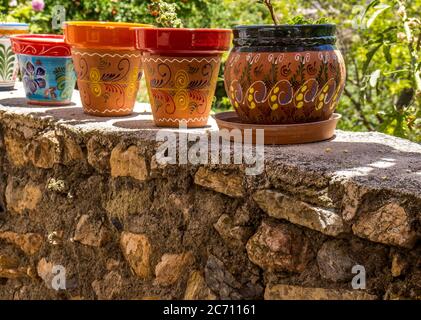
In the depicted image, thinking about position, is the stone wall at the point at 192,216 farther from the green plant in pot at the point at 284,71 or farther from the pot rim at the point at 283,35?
the pot rim at the point at 283,35

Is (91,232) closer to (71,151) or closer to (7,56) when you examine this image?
(71,151)

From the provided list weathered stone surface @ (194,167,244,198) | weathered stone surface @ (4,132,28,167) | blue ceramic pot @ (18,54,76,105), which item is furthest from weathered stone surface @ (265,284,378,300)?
blue ceramic pot @ (18,54,76,105)

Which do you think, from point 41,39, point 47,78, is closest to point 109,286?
point 47,78

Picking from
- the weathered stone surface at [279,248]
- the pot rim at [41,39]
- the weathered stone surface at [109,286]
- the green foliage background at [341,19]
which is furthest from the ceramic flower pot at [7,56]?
the weathered stone surface at [279,248]

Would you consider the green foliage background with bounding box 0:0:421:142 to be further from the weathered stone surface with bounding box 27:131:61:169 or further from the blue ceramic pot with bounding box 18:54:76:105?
the weathered stone surface with bounding box 27:131:61:169

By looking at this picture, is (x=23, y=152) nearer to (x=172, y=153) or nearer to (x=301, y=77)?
(x=172, y=153)

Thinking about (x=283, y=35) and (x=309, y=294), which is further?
(x=283, y=35)

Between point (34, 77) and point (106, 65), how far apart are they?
17.5 inches

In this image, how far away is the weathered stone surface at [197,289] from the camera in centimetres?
176

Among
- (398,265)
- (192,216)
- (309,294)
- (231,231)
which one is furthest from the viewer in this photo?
(192,216)

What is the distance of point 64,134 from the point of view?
2.20m

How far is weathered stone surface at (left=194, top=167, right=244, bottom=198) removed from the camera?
169 cm

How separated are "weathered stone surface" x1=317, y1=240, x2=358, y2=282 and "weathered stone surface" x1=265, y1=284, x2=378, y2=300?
29mm

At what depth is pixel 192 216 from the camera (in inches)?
71.6
